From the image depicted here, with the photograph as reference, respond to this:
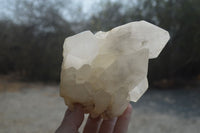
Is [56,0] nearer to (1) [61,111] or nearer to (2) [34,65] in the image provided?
(2) [34,65]

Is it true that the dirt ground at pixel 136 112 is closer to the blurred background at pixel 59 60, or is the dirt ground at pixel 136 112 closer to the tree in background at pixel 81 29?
the blurred background at pixel 59 60

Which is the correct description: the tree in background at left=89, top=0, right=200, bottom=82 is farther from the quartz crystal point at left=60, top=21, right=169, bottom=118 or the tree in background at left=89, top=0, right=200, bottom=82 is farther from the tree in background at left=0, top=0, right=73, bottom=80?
the quartz crystal point at left=60, top=21, right=169, bottom=118

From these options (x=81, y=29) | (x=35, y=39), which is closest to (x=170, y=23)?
(x=81, y=29)

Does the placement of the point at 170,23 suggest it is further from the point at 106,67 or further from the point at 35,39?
the point at 106,67

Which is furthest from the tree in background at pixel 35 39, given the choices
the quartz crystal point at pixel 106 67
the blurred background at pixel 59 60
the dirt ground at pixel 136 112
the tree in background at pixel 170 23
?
the quartz crystal point at pixel 106 67

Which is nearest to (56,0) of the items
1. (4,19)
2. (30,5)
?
(30,5)

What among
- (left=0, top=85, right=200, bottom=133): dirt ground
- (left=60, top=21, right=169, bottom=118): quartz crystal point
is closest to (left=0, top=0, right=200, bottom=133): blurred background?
(left=0, top=85, right=200, bottom=133): dirt ground
